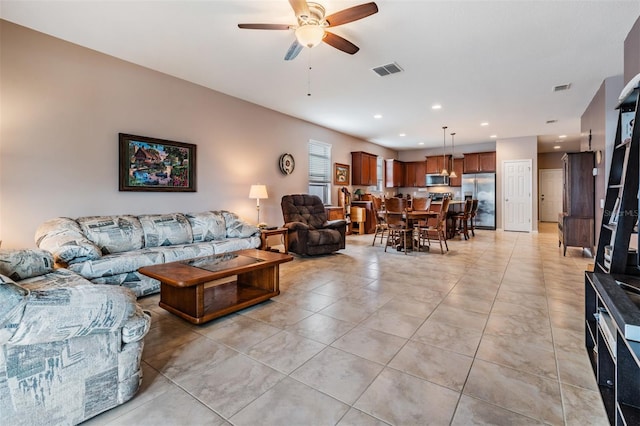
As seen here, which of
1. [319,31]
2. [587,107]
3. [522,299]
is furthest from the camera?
[587,107]

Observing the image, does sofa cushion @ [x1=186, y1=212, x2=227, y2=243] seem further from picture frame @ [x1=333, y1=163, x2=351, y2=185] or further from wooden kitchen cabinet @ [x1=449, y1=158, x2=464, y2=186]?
wooden kitchen cabinet @ [x1=449, y1=158, x2=464, y2=186]

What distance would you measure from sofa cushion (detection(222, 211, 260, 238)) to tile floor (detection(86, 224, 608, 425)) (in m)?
1.27

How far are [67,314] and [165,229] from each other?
2602 mm

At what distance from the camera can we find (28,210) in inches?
120

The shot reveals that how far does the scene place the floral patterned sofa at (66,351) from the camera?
1.18m

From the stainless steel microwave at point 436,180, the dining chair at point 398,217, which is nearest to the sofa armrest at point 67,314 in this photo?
the dining chair at point 398,217

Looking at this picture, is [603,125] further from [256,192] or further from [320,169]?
[256,192]

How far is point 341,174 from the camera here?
306 inches

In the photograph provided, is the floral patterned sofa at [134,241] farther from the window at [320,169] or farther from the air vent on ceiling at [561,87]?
the air vent on ceiling at [561,87]

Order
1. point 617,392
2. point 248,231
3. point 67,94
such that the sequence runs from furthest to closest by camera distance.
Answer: point 248,231 → point 67,94 → point 617,392

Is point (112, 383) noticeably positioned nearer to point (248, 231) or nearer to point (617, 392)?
point (617, 392)

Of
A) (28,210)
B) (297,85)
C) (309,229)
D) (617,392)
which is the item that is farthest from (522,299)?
(28,210)

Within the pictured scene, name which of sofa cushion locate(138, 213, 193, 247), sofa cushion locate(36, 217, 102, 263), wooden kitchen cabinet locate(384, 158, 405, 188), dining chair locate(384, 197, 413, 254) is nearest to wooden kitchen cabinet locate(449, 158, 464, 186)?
wooden kitchen cabinet locate(384, 158, 405, 188)

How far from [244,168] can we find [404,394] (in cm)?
447
